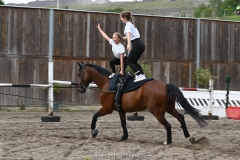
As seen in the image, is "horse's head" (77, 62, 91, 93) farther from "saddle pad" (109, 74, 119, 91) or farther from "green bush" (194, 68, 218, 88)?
"green bush" (194, 68, 218, 88)

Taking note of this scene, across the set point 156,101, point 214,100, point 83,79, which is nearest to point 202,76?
point 214,100

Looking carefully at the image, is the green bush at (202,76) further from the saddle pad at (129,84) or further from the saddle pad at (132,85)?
the saddle pad at (132,85)

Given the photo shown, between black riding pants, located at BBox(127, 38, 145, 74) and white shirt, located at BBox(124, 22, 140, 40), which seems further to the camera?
black riding pants, located at BBox(127, 38, 145, 74)

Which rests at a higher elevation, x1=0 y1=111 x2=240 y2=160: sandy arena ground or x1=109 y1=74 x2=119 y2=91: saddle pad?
→ x1=109 y1=74 x2=119 y2=91: saddle pad

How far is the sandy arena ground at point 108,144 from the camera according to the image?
8344 mm

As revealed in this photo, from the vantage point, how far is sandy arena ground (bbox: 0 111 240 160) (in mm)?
8344

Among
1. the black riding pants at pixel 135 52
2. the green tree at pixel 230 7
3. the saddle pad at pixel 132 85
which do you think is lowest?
the saddle pad at pixel 132 85

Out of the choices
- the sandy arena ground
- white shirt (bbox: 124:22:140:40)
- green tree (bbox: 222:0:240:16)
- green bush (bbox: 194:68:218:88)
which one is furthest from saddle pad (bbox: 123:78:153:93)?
green tree (bbox: 222:0:240:16)

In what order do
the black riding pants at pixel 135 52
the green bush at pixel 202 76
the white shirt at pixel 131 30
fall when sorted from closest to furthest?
the white shirt at pixel 131 30 → the black riding pants at pixel 135 52 → the green bush at pixel 202 76

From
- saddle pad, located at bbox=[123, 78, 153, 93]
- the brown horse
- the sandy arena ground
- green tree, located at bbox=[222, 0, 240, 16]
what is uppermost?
green tree, located at bbox=[222, 0, 240, 16]

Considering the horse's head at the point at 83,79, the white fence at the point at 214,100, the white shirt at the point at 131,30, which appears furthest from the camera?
the white fence at the point at 214,100

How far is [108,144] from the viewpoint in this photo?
383 inches

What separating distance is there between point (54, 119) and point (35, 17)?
6.76 m

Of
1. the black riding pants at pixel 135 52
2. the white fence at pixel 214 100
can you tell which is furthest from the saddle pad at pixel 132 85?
the white fence at pixel 214 100
